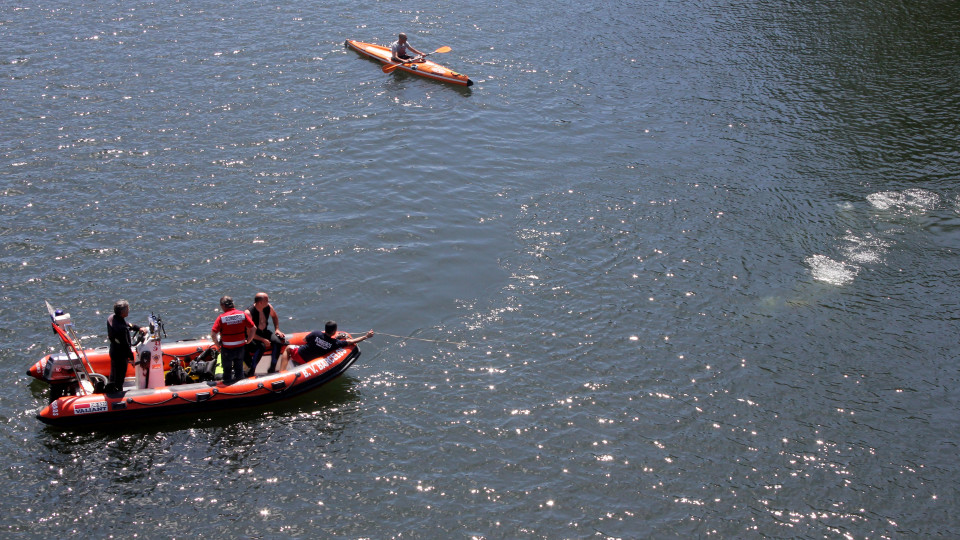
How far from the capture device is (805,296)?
64.4ft

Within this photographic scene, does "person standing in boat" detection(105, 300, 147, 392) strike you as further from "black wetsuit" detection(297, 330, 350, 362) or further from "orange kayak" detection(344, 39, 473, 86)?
"orange kayak" detection(344, 39, 473, 86)

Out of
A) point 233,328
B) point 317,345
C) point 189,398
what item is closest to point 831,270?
point 317,345

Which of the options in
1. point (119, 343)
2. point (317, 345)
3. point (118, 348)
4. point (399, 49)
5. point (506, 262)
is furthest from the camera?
point (399, 49)

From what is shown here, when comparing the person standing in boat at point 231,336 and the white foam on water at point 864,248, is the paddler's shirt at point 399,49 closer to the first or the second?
the white foam on water at point 864,248

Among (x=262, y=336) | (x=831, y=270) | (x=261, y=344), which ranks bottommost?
(x=261, y=344)

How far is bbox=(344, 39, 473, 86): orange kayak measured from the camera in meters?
29.4

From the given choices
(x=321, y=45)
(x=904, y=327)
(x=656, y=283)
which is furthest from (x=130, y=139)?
(x=904, y=327)

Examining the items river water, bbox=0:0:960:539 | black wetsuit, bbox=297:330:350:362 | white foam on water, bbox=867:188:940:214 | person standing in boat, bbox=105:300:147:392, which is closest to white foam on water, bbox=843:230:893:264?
river water, bbox=0:0:960:539

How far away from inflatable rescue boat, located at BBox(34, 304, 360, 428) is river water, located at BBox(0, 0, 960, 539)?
0.42 meters

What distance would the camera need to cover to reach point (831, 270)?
20.6 metres

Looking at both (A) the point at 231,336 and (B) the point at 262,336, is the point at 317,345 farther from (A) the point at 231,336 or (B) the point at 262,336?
(A) the point at 231,336

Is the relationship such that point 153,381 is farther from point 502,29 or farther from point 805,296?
point 502,29

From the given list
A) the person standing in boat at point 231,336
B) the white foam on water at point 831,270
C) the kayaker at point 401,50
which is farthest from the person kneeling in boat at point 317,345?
the kayaker at point 401,50

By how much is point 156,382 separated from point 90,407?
1238 millimetres
